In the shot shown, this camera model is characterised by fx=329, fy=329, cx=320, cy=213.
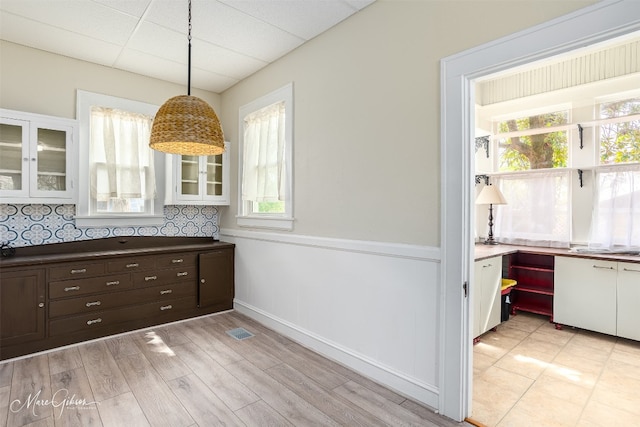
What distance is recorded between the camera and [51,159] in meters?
3.17

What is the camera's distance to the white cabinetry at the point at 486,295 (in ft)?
10.4

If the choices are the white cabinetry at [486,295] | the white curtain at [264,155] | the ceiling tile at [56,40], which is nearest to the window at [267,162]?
the white curtain at [264,155]

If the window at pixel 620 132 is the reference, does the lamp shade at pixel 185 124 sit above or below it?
below

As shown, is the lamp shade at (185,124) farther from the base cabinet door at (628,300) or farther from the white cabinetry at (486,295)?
the base cabinet door at (628,300)

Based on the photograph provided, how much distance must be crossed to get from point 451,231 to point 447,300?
44cm

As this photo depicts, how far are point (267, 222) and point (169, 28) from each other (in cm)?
203

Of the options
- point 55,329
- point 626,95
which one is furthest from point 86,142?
point 626,95

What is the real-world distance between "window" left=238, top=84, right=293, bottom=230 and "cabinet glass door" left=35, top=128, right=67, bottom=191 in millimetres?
1782

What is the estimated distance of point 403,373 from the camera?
92.0 inches

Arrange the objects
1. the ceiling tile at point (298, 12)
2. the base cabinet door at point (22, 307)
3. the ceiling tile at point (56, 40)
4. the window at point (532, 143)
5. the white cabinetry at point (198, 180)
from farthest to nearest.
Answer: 1. the window at point (532, 143)
2. the white cabinetry at point (198, 180)
3. the ceiling tile at point (56, 40)
4. the base cabinet door at point (22, 307)
5. the ceiling tile at point (298, 12)

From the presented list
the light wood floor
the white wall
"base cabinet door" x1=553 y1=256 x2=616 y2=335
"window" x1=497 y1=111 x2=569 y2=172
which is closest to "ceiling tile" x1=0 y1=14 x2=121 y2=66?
the white wall

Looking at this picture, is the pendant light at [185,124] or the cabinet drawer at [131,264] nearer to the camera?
the pendant light at [185,124]

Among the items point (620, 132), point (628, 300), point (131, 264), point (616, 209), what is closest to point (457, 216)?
point (628, 300)

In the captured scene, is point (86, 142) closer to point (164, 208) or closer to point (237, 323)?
point (164, 208)
